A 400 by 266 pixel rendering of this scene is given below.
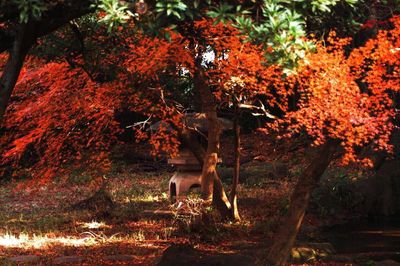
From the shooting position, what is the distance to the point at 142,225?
1220 centimetres

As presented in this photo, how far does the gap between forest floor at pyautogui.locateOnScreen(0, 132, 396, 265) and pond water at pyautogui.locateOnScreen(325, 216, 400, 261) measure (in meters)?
0.55

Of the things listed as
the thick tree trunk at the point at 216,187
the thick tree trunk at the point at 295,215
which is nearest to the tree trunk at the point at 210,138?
the thick tree trunk at the point at 216,187

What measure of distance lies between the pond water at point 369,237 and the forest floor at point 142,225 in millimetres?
550

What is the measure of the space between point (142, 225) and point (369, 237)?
5324 millimetres

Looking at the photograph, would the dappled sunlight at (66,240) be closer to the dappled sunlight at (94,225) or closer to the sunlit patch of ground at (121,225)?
the sunlit patch of ground at (121,225)

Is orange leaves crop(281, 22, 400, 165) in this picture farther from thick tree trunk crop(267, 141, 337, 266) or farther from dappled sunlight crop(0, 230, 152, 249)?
dappled sunlight crop(0, 230, 152, 249)

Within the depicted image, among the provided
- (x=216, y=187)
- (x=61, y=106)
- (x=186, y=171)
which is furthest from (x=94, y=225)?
(x=186, y=171)

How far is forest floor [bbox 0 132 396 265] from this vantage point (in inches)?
349

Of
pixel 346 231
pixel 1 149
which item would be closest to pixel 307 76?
pixel 346 231

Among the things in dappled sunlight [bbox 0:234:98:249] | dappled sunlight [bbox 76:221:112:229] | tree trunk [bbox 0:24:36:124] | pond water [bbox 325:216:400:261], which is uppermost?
tree trunk [bbox 0:24:36:124]

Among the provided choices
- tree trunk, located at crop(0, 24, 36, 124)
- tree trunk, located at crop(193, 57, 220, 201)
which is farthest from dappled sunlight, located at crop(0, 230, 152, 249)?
tree trunk, located at crop(0, 24, 36, 124)

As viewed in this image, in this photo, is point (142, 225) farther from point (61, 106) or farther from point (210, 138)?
point (61, 106)

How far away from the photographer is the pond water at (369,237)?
10559mm

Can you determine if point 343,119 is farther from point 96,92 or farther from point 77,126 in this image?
point 77,126
